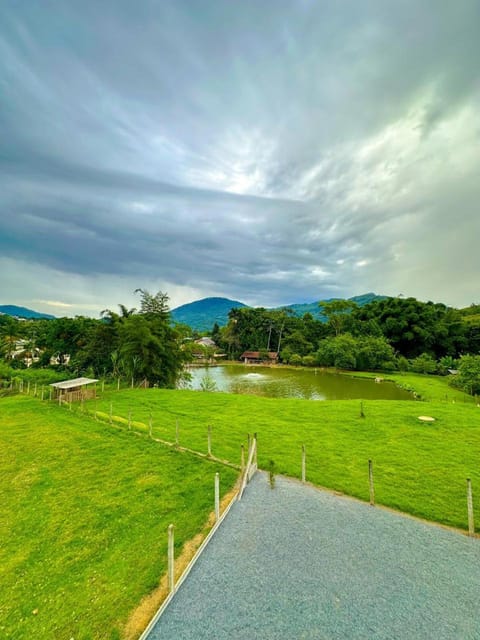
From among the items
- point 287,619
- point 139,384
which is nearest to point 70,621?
point 287,619

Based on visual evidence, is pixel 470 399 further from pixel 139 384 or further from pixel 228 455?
pixel 139 384

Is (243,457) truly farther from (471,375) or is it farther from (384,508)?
(471,375)

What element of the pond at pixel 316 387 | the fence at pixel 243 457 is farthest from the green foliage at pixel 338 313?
the fence at pixel 243 457

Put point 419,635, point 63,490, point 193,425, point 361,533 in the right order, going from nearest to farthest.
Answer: point 419,635
point 361,533
point 63,490
point 193,425

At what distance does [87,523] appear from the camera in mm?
5336

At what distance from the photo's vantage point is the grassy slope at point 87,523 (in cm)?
363

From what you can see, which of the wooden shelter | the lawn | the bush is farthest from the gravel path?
the bush

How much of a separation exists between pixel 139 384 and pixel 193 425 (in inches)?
426

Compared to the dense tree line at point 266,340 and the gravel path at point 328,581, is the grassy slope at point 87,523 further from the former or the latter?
the dense tree line at point 266,340

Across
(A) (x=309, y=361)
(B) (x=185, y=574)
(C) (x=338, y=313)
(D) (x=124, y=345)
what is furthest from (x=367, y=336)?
(B) (x=185, y=574)

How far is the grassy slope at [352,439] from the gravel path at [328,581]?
1167mm

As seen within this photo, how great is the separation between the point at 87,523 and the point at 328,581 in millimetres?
4310

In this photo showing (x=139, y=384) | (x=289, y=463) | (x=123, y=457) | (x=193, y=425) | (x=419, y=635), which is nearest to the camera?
(x=419, y=635)

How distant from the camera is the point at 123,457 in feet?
27.3
